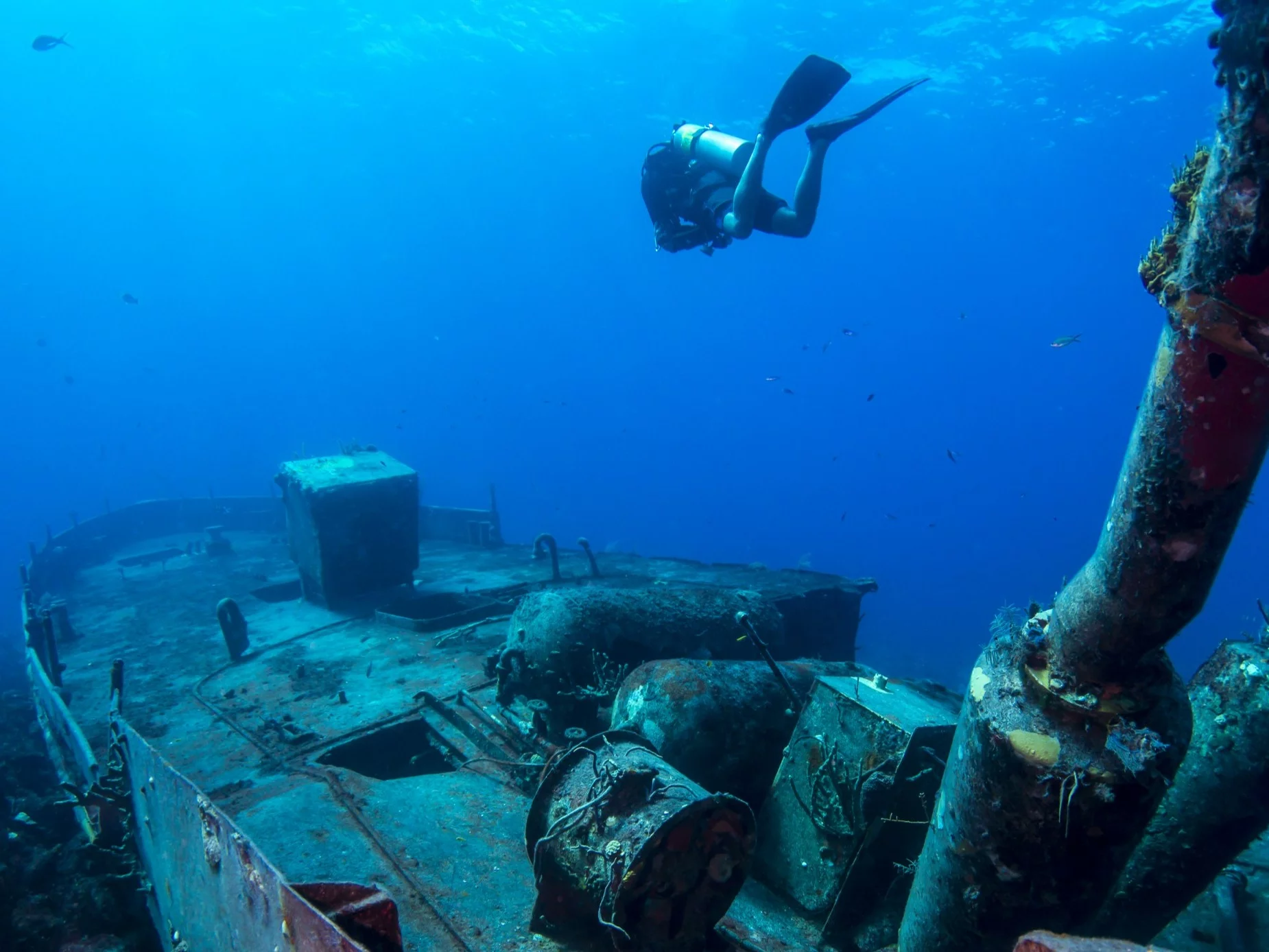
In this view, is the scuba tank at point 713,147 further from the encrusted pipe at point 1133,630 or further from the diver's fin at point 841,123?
the encrusted pipe at point 1133,630

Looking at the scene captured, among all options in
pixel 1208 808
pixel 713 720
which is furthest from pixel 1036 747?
pixel 713 720

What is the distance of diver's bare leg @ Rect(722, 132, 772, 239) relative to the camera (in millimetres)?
8359

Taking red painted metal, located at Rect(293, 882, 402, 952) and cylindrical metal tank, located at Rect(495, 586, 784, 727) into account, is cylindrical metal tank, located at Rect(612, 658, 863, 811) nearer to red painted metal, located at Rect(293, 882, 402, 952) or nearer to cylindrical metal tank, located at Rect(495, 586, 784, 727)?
cylindrical metal tank, located at Rect(495, 586, 784, 727)

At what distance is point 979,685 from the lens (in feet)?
9.09

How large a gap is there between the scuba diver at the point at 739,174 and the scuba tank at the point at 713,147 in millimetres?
13

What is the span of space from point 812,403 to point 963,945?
136m

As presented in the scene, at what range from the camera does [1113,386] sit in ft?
317

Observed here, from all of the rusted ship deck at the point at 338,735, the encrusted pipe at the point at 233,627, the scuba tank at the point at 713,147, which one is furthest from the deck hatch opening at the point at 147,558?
the scuba tank at the point at 713,147

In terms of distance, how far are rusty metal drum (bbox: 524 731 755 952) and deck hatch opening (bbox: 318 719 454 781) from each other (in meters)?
2.96

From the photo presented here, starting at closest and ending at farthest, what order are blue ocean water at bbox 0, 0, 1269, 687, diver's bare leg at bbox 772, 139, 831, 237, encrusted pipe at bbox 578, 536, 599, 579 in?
1. diver's bare leg at bbox 772, 139, 831, 237
2. encrusted pipe at bbox 578, 536, 599, 579
3. blue ocean water at bbox 0, 0, 1269, 687

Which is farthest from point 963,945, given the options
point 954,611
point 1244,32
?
point 954,611

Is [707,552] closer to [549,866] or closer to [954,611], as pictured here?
[954,611]

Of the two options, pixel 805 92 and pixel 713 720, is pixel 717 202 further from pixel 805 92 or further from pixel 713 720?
pixel 713 720

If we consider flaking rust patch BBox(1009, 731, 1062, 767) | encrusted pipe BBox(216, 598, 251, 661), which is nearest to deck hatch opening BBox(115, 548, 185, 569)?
encrusted pipe BBox(216, 598, 251, 661)
